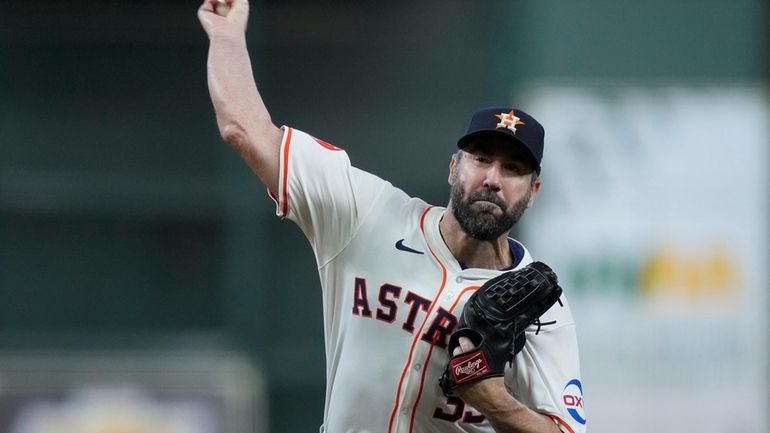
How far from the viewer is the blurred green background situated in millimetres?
9203

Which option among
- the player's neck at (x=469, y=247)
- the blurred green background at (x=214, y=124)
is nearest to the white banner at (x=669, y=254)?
the blurred green background at (x=214, y=124)

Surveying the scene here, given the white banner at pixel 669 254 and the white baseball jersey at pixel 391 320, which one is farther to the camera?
the white banner at pixel 669 254

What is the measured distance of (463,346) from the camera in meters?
3.78

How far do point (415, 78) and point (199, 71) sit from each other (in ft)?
4.92

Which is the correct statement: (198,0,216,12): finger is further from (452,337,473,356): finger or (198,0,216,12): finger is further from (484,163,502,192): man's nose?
(452,337,473,356): finger

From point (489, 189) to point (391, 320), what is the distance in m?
0.48

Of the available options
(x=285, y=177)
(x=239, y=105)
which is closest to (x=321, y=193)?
(x=285, y=177)

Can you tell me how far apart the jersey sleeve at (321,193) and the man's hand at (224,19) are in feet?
1.08

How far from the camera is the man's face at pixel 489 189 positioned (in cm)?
388

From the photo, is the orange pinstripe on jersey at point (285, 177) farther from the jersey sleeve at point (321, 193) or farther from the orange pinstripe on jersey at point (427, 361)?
the orange pinstripe on jersey at point (427, 361)

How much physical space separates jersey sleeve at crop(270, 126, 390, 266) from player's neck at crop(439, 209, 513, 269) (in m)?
0.23

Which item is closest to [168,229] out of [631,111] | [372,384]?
[631,111]

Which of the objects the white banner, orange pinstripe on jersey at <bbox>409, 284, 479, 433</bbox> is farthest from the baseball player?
the white banner

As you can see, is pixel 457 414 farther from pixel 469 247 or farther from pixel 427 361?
pixel 469 247
